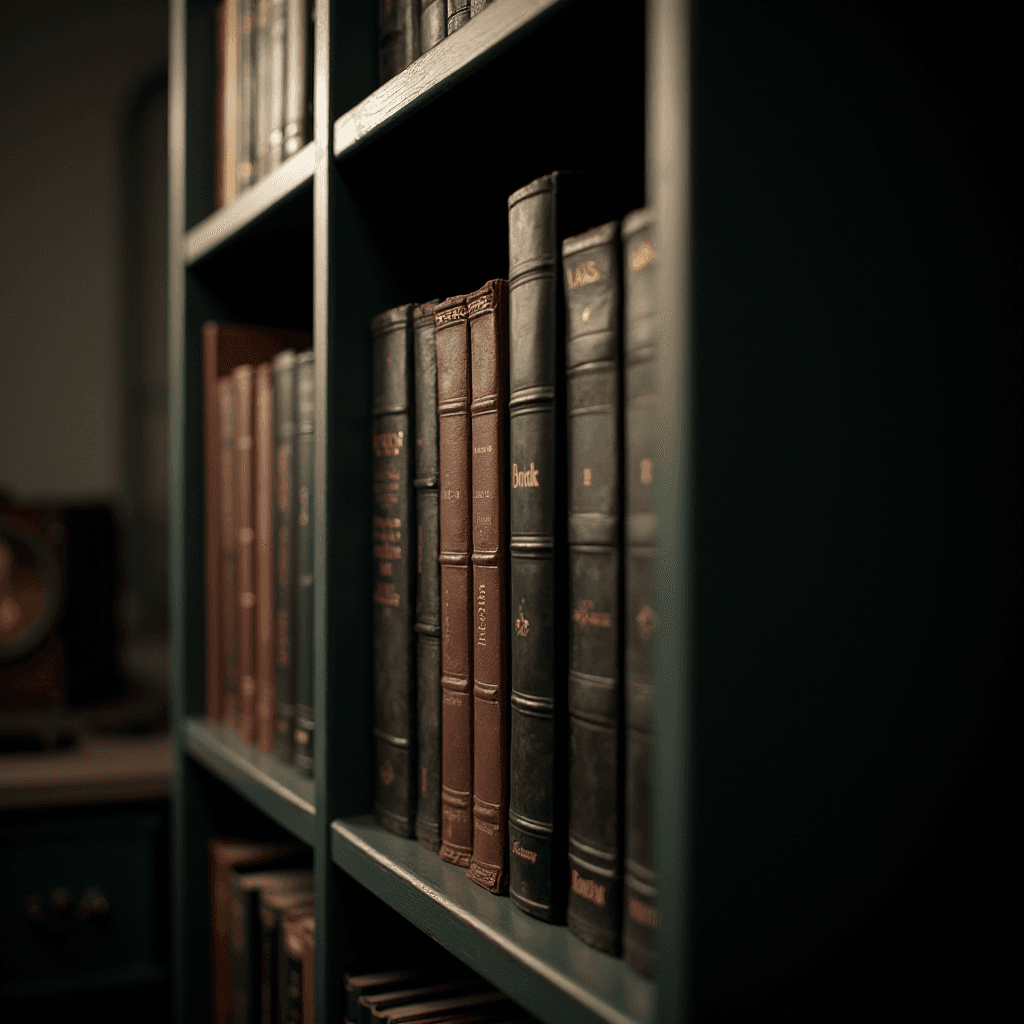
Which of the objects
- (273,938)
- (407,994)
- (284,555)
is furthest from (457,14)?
(273,938)

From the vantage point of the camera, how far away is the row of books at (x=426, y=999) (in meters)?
0.64

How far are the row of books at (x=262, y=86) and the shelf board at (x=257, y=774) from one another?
57cm

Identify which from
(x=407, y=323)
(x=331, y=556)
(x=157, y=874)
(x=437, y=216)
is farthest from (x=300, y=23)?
(x=157, y=874)

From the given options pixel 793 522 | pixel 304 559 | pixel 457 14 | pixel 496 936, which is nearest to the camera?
pixel 793 522

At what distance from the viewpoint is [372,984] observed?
0.68 metres

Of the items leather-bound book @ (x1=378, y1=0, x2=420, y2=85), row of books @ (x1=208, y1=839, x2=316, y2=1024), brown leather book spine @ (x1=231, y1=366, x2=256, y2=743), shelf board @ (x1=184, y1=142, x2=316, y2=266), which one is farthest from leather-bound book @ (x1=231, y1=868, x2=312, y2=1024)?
leather-bound book @ (x1=378, y1=0, x2=420, y2=85)

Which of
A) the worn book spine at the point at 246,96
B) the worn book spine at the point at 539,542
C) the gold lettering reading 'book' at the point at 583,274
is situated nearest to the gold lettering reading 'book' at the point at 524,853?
the worn book spine at the point at 539,542

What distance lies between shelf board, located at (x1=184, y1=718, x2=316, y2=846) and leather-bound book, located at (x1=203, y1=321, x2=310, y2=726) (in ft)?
0.10

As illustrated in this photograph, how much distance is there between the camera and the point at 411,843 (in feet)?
2.13

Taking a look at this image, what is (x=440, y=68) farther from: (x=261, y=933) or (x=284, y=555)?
(x=261, y=933)

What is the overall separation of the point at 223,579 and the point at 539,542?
0.57m

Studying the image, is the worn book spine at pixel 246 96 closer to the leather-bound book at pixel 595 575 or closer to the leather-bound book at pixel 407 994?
the leather-bound book at pixel 595 575

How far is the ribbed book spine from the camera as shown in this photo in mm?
954

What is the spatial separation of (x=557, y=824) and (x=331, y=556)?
0.28m
